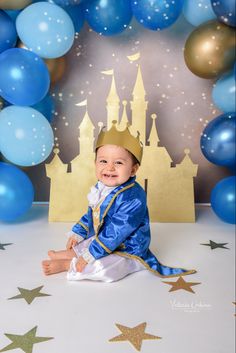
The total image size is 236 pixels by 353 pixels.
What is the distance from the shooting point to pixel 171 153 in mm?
3285

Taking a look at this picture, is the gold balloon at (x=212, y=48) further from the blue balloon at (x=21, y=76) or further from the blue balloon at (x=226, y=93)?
the blue balloon at (x=21, y=76)

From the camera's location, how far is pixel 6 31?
2.60m

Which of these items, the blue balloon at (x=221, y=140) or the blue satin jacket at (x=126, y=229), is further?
the blue balloon at (x=221, y=140)

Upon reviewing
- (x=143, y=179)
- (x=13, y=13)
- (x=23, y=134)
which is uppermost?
(x=13, y=13)

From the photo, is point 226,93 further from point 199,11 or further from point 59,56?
point 59,56

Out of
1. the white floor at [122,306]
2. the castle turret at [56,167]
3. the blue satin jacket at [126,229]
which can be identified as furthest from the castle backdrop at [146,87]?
the blue satin jacket at [126,229]

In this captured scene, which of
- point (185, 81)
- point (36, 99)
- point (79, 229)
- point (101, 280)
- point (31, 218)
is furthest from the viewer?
point (185, 81)

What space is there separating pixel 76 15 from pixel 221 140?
3.66ft

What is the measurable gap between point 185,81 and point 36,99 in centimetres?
106

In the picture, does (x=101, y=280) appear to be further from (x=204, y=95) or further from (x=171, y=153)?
(x=204, y=95)

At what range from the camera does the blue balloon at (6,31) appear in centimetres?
258

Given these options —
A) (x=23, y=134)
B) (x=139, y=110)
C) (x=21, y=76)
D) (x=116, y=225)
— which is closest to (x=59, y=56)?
(x=21, y=76)

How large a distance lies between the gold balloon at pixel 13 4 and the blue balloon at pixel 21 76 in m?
0.26

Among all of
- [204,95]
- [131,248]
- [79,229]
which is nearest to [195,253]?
[131,248]
